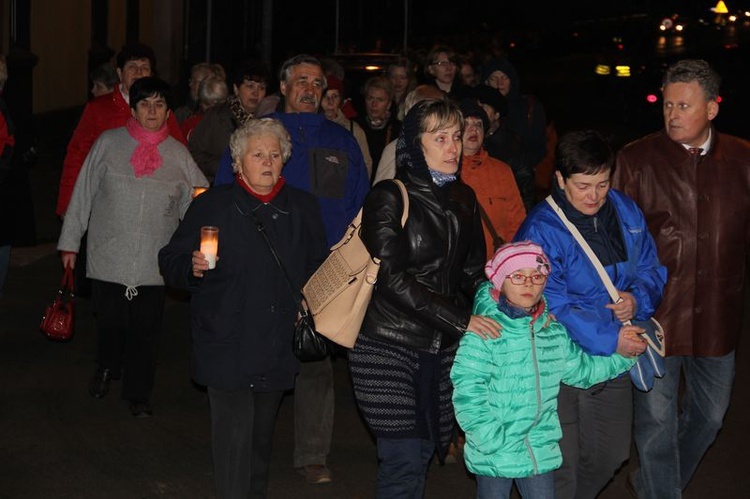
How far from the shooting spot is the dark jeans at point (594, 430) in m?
6.07

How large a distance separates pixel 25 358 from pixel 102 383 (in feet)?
3.87

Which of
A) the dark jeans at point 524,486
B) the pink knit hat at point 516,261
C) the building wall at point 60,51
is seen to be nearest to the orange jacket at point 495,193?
the pink knit hat at point 516,261

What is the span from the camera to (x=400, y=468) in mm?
5957

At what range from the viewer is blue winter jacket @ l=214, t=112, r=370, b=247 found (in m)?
7.59

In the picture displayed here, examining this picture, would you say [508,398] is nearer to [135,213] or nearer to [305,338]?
Result: [305,338]

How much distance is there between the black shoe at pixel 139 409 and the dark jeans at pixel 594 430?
324 cm

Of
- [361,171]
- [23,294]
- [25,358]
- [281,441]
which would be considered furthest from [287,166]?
[23,294]

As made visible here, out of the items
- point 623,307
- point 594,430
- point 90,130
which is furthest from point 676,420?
point 90,130

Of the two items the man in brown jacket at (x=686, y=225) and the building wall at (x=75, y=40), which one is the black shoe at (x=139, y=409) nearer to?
the man in brown jacket at (x=686, y=225)

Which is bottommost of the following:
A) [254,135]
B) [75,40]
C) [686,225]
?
[686,225]

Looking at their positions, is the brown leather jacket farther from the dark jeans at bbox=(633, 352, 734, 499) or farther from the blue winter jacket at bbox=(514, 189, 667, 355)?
the blue winter jacket at bbox=(514, 189, 667, 355)

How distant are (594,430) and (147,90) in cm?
354

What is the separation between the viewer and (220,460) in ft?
20.9

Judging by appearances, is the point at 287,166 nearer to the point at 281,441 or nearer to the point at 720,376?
the point at 281,441
